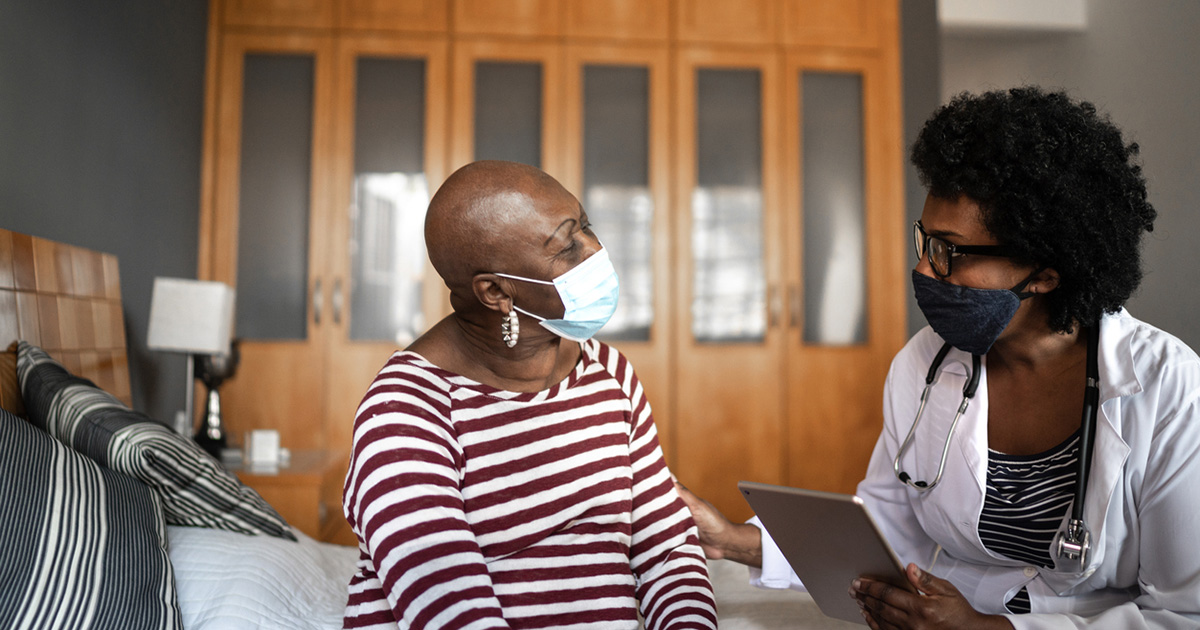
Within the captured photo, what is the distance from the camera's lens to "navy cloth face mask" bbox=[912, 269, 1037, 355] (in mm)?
A: 1271

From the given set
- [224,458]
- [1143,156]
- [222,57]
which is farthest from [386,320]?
[1143,156]

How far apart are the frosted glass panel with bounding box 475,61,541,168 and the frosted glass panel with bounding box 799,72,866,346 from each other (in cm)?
121

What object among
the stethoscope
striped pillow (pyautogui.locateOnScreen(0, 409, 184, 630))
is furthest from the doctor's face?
striped pillow (pyautogui.locateOnScreen(0, 409, 184, 630))

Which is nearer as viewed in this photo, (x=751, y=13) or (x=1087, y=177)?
(x=1087, y=177)

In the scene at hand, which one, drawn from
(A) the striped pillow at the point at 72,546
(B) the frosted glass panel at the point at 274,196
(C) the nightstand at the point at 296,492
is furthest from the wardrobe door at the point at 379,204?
(A) the striped pillow at the point at 72,546

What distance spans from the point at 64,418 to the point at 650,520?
1.05 metres

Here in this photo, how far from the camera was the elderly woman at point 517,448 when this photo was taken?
3.35 feet

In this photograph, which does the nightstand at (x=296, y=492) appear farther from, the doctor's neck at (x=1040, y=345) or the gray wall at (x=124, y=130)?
the doctor's neck at (x=1040, y=345)

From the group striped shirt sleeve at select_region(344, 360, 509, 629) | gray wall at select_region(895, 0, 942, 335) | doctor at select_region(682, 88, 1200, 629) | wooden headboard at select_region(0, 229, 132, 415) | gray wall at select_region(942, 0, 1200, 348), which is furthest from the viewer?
gray wall at select_region(895, 0, 942, 335)

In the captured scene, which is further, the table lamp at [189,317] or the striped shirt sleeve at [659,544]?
the table lamp at [189,317]

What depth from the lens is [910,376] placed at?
1.53 meters

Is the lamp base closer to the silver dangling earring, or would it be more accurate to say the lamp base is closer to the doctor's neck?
the silver dangling earring

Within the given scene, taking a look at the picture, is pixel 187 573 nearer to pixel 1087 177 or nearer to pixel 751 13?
pixel 1087 177

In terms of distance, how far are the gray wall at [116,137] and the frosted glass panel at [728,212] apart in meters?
Answer: 2.05
